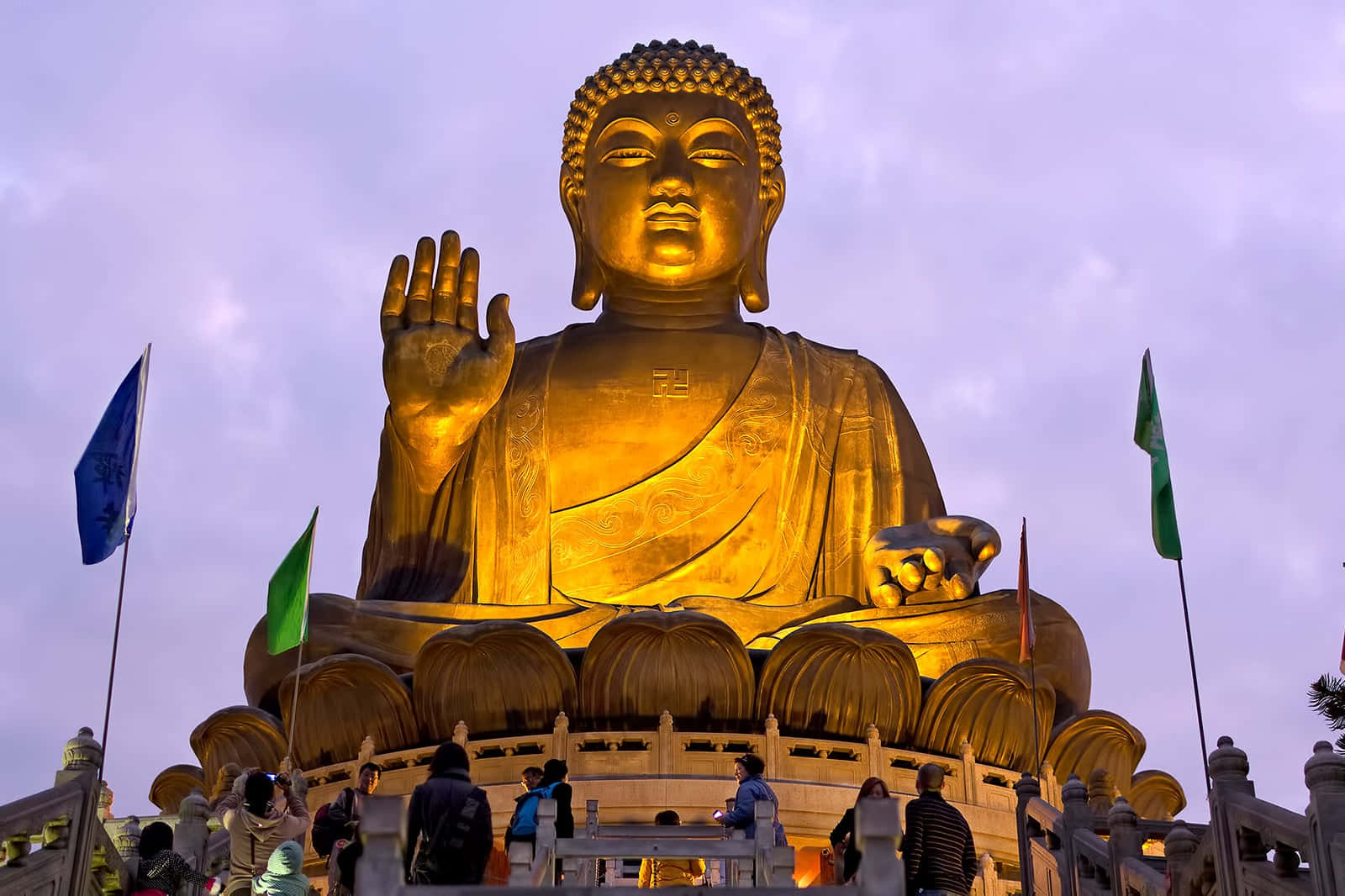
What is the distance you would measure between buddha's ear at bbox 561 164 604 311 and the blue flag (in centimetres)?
613

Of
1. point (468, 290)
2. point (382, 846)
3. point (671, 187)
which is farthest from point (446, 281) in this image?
point (382, 846)

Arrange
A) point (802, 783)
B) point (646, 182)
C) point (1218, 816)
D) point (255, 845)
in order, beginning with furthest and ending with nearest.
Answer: point (646, 182), point (802, 783), point (255, 845), point (1218, 816)

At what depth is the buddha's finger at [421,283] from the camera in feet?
41.2

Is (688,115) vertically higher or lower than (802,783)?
higher

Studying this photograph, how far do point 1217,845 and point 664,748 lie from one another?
4.72 metres

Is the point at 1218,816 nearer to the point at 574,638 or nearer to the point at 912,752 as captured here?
the point at 912,752

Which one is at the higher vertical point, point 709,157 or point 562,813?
point 709,157

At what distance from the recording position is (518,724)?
11.1 metres

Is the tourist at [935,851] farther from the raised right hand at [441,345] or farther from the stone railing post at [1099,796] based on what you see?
the raised right hand at [441,345]

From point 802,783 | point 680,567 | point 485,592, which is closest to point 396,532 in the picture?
point 485,592

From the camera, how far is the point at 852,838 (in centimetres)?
720

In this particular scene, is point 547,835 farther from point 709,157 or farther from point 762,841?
point 709,157

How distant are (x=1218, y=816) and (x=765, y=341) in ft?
27.0

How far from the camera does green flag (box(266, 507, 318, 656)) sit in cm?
1072
